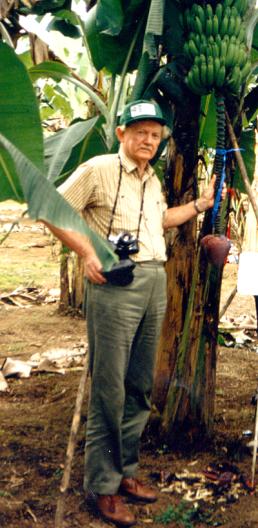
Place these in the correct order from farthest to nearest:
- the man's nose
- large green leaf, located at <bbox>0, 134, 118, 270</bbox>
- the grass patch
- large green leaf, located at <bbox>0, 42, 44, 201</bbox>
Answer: the grass patch → the man's nose → large green leaf, located at <bbox>0, 42, 44, 201</bbox> → large green leaf, located at <bbox>0, 134, 118, 270</bbox>

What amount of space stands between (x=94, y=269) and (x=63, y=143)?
0.76 m

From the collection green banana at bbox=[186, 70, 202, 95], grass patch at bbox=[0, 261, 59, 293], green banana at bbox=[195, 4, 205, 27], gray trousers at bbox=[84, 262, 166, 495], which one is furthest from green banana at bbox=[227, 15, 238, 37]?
grass patch at bbox=[0, 261, 59, 293]

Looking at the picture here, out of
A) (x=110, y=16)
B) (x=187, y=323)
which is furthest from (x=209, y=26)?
(x=187, y=323)

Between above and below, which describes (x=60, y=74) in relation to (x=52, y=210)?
above

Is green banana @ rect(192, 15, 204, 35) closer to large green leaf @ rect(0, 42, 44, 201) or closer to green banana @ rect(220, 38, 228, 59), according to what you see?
green banana @ rect(220, 38, 228, 59)

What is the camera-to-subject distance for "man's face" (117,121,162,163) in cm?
291

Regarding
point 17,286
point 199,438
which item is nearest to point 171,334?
point 199,438

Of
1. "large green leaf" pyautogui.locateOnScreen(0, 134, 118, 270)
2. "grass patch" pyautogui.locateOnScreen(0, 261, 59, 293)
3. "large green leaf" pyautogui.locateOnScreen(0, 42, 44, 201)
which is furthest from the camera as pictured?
"grass patch" pyautogui.locateOnScreen(0, 261, 59, 293)

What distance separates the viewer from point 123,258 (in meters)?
2.88

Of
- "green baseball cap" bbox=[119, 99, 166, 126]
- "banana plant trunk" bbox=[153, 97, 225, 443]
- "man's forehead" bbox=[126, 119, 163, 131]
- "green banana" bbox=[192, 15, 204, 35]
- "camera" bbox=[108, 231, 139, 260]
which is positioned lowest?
"banana plant trunk" bbox=[153, 97, 225, 443]

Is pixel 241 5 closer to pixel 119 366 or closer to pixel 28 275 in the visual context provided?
pixel 119 366

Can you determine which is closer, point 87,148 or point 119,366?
point 119,366

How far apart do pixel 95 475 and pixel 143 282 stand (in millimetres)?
886

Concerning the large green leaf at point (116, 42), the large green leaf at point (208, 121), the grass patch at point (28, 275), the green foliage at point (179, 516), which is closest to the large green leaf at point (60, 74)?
the large green leaf at point (116, 42)
